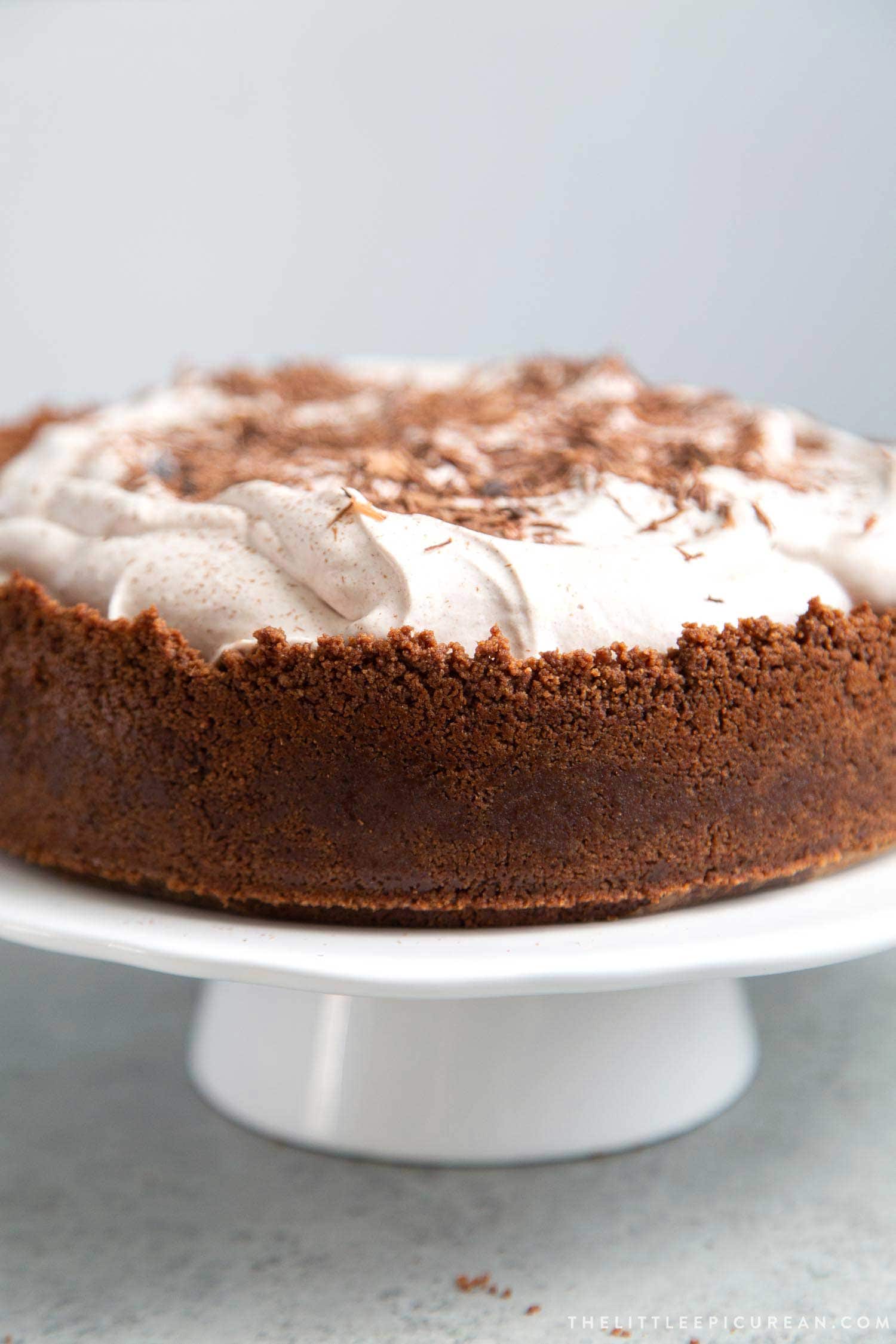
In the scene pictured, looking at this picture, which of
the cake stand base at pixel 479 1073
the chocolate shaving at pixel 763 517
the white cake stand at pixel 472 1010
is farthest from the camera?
the cake stand base at pixel 479 1073

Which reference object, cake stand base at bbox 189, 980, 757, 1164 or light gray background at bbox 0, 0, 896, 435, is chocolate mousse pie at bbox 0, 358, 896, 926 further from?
light gray background at bbox 0, 0, 896, 435

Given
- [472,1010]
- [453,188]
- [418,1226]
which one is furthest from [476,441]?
[453,188]

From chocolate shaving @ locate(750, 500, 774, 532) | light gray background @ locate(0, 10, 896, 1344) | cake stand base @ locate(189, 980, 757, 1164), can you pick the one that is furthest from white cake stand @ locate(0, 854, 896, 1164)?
light gray background @ locate(0, 10, 896, 1344)

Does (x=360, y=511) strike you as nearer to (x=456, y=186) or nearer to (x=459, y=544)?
(x=459, y=544)

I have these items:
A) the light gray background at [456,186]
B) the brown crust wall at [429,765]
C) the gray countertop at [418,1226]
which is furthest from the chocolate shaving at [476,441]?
the light gray background at [456,186]

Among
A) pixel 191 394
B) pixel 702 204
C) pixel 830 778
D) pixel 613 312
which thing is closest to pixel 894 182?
pixel 702 204

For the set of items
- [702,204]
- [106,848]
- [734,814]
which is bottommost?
[106,848]

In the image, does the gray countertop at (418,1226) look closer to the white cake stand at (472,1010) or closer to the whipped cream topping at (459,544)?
the white cake stand at (472,1010)

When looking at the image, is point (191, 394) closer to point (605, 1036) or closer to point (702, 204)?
point (605, 1036)
